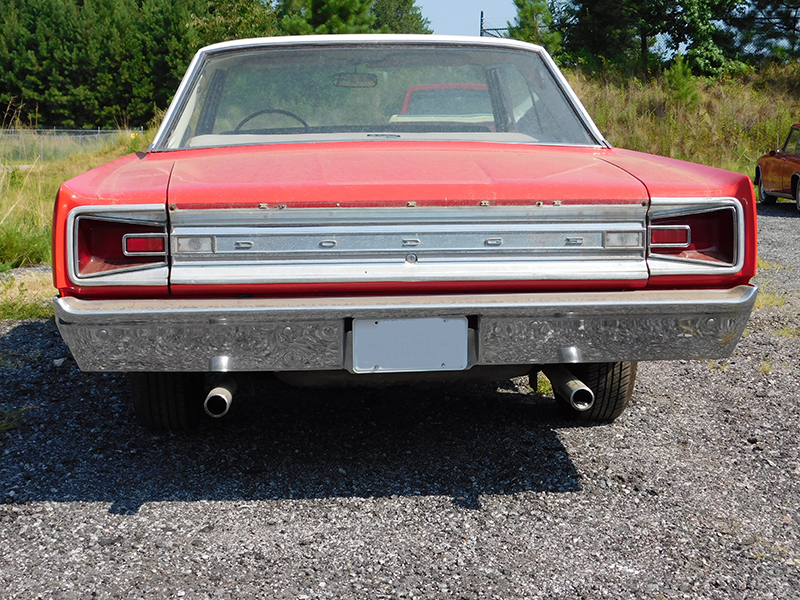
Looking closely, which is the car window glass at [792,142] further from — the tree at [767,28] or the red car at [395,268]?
the tree at [767,28]

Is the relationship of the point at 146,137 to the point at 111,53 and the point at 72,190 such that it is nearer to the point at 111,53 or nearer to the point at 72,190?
the point at 72,190

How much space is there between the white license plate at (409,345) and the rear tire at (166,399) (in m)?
0.94

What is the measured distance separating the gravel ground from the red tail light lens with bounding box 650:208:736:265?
2.75 feet

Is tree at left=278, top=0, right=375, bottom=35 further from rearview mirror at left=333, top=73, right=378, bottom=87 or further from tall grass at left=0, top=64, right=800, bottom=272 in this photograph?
rearview mirror at left=333, top=73, right=378, bottom=87

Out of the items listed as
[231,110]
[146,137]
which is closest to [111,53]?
[146,137]

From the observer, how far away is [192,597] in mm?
2104

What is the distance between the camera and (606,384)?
3.21 metres

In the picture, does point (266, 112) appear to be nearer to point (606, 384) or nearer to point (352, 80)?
point (352, 80)

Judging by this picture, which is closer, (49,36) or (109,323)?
(109,323)

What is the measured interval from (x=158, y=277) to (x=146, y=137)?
22.1 m

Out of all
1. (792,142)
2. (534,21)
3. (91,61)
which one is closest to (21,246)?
(792,142)

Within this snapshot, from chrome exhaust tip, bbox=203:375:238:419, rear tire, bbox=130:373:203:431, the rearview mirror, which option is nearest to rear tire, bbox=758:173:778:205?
the rearview mirror

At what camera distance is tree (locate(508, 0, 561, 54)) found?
45.2m

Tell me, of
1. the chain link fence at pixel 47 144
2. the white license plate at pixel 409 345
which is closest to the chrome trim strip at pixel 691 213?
the white license plate at pixel 409 345
